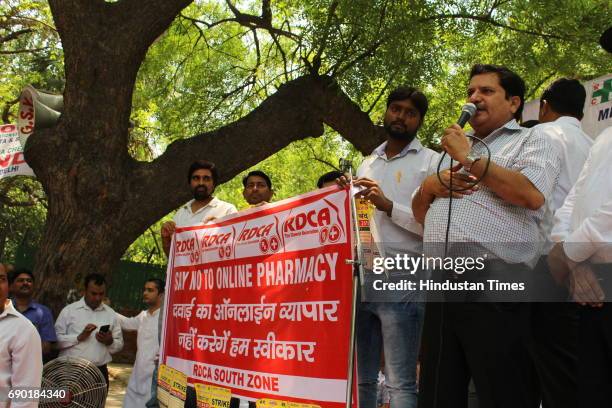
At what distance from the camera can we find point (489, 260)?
3.45 metres

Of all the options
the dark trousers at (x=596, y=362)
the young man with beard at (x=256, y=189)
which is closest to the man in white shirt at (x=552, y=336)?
the dark trousers at (x=596, y=362)

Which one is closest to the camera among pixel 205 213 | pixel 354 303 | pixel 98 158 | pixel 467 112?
pixel 467 112

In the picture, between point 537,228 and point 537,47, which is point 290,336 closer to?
point 537,228

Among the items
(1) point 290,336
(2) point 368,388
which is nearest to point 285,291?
(1) point 290,336

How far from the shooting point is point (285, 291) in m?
4.48

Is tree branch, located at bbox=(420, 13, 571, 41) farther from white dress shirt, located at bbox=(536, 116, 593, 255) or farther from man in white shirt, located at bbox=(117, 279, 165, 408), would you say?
white dress shirt, located at bbox=(536, 116, 593, 255)

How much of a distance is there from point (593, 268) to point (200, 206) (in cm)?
421

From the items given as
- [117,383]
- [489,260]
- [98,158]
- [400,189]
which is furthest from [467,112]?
[117,383]

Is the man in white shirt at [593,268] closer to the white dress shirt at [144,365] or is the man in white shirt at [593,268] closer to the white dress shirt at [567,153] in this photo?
the white dress shirt at [567,153]

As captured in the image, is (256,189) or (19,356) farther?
(256,189)

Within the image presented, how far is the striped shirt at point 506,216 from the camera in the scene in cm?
347

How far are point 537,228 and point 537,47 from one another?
904 cm

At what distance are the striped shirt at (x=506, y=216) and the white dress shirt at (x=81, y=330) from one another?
5557 mm

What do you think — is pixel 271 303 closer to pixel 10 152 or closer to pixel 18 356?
pixel 18 356
